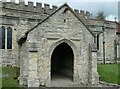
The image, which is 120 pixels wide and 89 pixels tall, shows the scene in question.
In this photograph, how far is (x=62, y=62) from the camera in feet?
71.3

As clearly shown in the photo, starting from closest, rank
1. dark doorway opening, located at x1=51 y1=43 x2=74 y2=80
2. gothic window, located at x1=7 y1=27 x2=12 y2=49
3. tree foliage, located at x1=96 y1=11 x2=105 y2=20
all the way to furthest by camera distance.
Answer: dark doorway opening, located at x1=51 y1=43 x2=74 y2=80 < gothic window, located at x1=7 y1=27 x2=12 y2=49 < tree foliage, located at x1=96 y1=11 x2=105 y2=20

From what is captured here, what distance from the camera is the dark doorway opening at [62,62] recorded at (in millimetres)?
19794

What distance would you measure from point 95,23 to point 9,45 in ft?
41.0

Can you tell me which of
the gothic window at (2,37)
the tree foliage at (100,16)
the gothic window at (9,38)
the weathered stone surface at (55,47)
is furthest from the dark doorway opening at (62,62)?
the tree foliage at (100,16)

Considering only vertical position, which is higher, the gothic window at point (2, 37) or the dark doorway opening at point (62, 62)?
the gothic window at point (2, 37)

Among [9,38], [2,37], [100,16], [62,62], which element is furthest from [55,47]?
[100,16]

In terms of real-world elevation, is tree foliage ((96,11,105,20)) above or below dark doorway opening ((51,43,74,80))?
above

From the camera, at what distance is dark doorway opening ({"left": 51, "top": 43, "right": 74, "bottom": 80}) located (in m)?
19.8

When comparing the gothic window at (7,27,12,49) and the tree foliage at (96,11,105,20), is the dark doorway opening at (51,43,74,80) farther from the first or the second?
the tree foliage at (96,11,105,20)

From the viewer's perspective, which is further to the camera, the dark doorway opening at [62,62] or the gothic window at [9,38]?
the gothic window at [9,38]

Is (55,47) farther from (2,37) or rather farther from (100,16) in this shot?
(100,16)

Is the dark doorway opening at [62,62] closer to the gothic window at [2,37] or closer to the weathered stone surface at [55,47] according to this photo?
the weathered stone surface at [55,47]

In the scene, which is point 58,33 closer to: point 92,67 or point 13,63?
point 92,67

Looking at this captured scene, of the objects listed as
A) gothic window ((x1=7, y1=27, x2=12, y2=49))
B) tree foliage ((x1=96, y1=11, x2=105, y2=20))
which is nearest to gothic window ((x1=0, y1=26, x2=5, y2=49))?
gothic window ((x1=7, y1=27, x2=12, y2=49))
